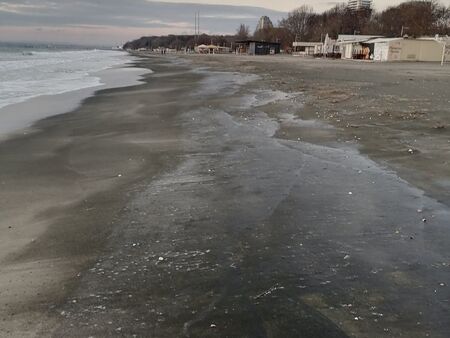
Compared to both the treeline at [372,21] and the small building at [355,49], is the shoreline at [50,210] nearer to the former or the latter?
the small building at [355,49]

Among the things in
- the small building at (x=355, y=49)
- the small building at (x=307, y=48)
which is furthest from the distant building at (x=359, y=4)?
the small building at (x=355, y=49)

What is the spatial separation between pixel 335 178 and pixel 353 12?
14331 cm

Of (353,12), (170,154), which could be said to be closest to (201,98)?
(170,154)

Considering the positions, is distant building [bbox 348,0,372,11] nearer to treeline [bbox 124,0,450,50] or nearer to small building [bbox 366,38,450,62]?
treeline [bbox 124,0,450,50]

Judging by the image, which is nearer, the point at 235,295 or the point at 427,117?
the point at 235,295

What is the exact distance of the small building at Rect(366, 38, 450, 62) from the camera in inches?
2365

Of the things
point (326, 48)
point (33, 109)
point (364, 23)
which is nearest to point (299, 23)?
point (364, 23)

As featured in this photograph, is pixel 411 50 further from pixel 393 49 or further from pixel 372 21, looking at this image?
pixel 372 21

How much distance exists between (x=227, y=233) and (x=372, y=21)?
12955 centimetres

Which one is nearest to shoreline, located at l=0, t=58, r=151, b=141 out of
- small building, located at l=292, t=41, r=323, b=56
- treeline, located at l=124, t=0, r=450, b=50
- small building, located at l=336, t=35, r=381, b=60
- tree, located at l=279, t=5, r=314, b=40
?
small building, located at l=336, t=35, r=381, b=60

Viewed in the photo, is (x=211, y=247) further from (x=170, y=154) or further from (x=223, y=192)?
(x=170, y=154)

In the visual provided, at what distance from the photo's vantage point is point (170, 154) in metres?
8.95

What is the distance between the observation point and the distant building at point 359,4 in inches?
5714

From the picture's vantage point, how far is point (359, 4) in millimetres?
154000
